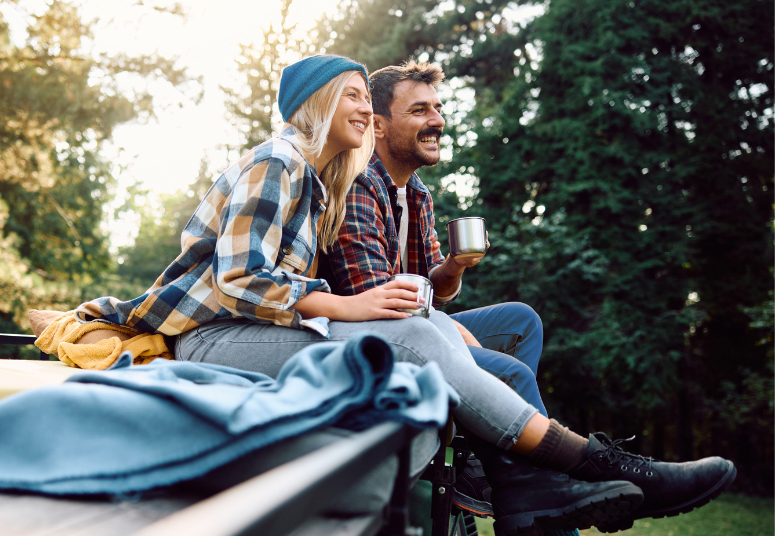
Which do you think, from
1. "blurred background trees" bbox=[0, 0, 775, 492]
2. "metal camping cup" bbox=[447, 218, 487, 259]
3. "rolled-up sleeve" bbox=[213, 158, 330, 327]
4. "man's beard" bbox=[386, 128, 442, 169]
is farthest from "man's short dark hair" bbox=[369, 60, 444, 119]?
"blurred background trees" bbox=[0, 0, 775, 492]

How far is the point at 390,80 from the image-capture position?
2.94m

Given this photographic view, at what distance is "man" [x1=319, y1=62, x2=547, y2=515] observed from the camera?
6.35ft

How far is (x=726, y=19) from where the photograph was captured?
8.41 m

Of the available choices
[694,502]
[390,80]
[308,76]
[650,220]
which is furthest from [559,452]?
[650,220]

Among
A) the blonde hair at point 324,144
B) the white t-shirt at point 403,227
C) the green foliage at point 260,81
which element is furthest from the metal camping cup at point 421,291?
the green foliage at point 260,81

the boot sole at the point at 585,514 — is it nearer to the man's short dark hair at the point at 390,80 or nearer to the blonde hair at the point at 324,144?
the blonde hair at the point at 324,144

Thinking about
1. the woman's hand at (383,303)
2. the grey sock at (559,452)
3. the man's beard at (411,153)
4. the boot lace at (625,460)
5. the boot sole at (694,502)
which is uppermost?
the man's beard at (411,153)

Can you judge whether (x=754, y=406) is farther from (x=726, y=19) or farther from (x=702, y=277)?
(x=726, y=19)

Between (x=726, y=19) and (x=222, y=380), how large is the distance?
10001 millimetres

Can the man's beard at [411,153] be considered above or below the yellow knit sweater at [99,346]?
above

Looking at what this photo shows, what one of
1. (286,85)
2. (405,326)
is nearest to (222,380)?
(405,326)

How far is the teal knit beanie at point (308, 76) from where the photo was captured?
203cm

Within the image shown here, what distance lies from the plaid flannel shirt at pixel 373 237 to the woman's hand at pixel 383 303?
43 centimetres

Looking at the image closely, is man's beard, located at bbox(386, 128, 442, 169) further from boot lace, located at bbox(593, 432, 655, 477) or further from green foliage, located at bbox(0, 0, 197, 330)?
green foliage, located at bbox(0, 0, 197, 330)
